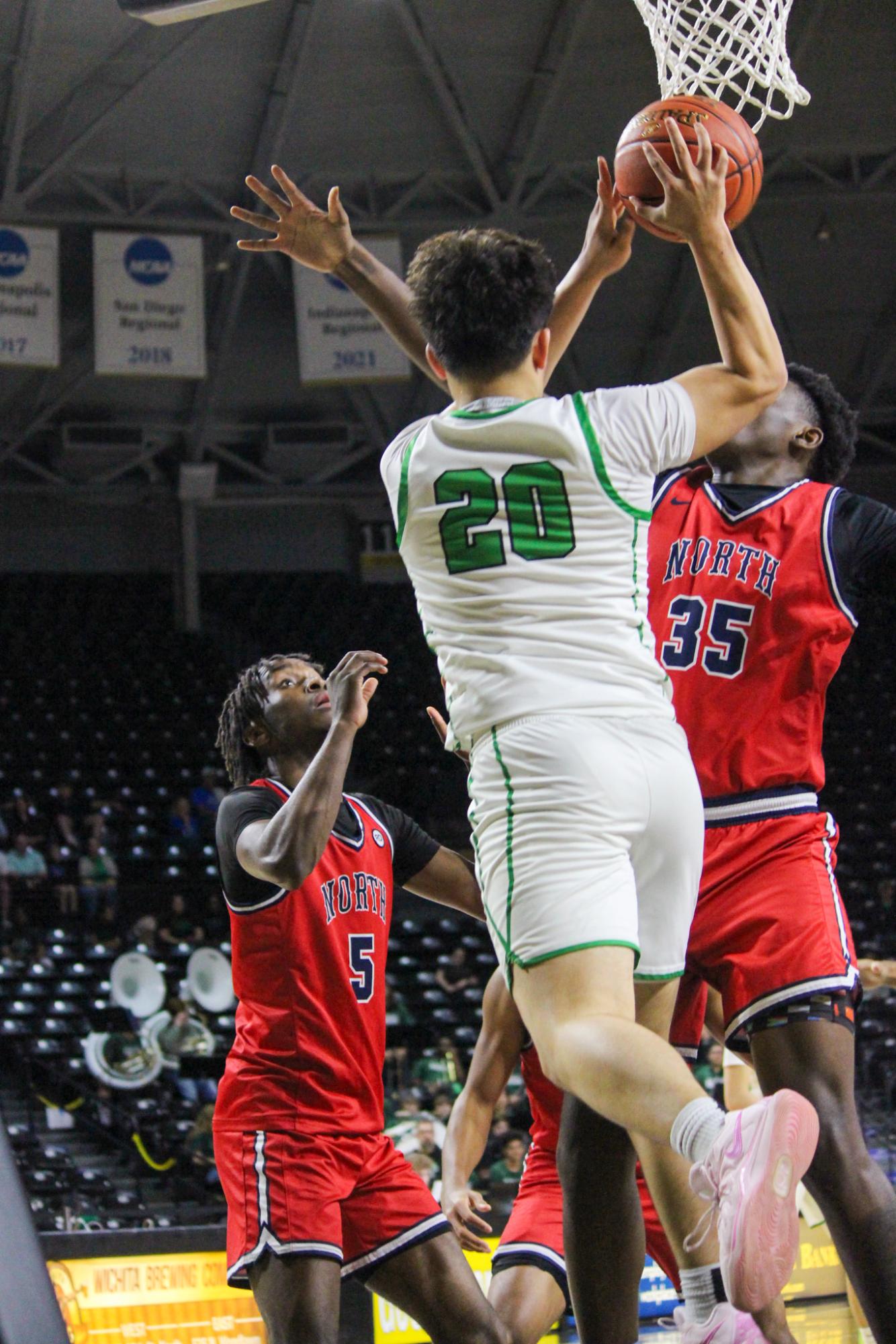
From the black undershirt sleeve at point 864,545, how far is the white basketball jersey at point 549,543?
2.59 feet

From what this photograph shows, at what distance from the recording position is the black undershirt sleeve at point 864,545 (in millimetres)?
3846

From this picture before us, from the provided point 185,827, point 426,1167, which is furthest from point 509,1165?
point 185,827

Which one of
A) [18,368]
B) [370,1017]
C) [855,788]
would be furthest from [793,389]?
[18,368]

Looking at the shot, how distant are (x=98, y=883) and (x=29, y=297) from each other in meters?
5.97

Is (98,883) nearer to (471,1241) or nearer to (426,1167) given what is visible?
(426,1167)

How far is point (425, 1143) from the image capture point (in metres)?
10.7

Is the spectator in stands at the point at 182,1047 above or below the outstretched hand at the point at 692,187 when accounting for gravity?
below

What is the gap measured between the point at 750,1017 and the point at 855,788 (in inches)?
657

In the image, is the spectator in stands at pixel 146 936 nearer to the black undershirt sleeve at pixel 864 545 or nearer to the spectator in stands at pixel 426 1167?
the spectator in stands at pixel 426 1167

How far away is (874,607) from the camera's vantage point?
2331cm

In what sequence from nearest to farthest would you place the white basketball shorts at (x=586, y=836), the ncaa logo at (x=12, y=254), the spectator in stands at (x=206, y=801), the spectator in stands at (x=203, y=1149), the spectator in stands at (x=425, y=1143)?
the white basketball shorts at (x=586, y=836)
the spectator in stands at (x=425, y=1143)
the spectator in stands at (x=203, y=1149)
the ncaa logo at (x=12, y=254)
the spectator in stands at (x=206, y=801)

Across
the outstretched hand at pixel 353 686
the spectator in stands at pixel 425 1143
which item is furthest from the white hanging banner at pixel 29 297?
the outstretched hand at pixel 353 686

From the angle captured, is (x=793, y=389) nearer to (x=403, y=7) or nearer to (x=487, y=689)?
(x=487, y=689)

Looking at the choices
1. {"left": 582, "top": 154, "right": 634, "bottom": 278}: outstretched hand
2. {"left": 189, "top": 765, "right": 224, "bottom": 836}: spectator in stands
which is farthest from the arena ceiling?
{"left": 582, "top": 154, "right": 634, "bottom": 278}: outstretched hand
